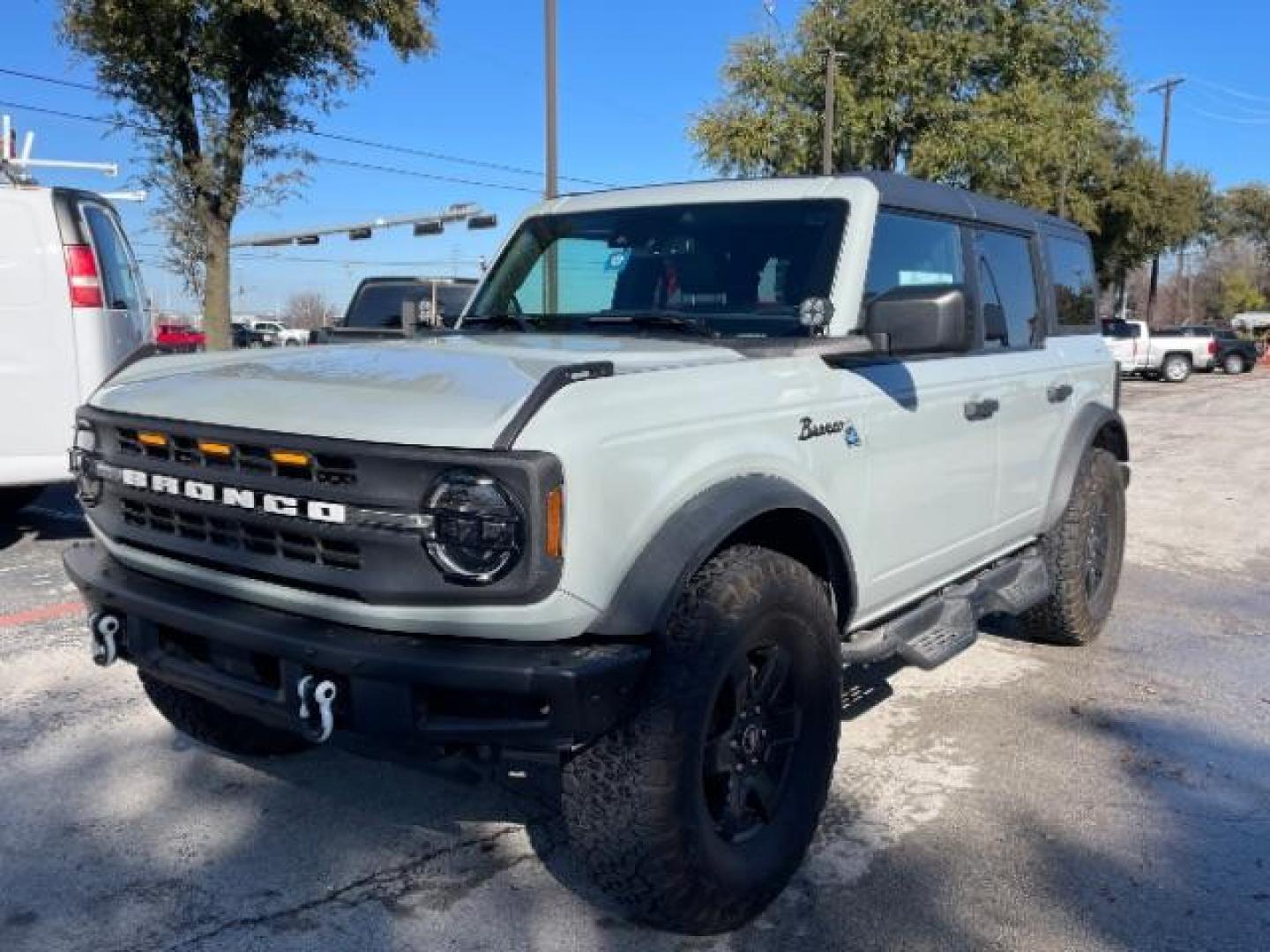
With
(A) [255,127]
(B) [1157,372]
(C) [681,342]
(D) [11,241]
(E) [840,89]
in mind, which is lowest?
(B) [1157,372]

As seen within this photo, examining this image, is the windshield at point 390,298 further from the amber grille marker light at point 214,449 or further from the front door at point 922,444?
the amber grille marker light at point 214,449

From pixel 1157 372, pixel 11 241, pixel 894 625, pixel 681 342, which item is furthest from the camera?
pixel 1157 372

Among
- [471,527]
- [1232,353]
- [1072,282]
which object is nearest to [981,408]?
[1072,282]

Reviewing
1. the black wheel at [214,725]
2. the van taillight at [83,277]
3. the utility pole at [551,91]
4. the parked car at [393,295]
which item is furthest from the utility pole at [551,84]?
the black wheel at [214,725]

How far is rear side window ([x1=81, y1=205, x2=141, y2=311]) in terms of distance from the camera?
666cm

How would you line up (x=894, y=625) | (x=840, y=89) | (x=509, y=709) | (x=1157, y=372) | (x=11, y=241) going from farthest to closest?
(x=1157, y=372), (x=840, y=89), (x=11, y=241), (x=894, y=625), (x=509, y=709)

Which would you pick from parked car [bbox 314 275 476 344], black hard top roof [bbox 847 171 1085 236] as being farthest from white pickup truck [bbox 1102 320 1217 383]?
black hard top roof [bbox 847 171 1085 236]

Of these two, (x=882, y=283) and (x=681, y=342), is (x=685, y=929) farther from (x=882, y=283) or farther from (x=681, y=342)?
(x=882, y=283)

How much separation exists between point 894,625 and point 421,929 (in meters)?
1.76

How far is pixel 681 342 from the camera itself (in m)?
3.43

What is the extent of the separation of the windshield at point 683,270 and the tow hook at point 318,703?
1.69m

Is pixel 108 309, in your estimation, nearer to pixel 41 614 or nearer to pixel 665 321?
pixel 41 614

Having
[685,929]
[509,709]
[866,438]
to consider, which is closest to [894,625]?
[866,438]

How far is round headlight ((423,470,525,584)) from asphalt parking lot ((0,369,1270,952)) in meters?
0.72
